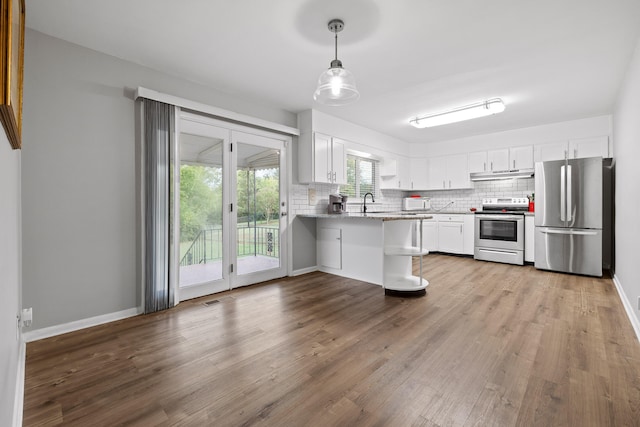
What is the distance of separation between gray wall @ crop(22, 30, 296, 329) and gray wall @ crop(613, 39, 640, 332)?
14.9ft

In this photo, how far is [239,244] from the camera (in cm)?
387

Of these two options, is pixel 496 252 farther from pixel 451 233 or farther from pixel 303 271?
pixel 303 271

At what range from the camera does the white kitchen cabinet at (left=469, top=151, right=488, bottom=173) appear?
236 inches

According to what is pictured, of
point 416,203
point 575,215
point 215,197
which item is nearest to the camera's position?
point 215,197

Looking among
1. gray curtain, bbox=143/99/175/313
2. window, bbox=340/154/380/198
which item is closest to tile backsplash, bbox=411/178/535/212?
window, bbox=340/154/380/198

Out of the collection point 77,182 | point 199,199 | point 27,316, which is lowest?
point 27,316

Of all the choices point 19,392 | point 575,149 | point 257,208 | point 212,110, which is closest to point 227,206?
point 257,208

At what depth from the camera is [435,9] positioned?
86.1 inches

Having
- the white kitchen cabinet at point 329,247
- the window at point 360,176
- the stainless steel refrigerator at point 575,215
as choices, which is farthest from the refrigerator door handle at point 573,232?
the white kitchen cabinet at point 329,247

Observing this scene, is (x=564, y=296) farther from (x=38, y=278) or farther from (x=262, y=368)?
(x=38, y=278)

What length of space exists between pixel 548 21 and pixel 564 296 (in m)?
2.89

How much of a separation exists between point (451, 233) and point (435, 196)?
122 cm

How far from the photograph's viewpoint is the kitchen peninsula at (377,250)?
3551mm

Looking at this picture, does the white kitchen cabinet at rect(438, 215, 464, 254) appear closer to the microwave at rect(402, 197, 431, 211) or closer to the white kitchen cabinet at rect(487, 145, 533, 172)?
the microwave at rect(402, 197, 431, 211)
